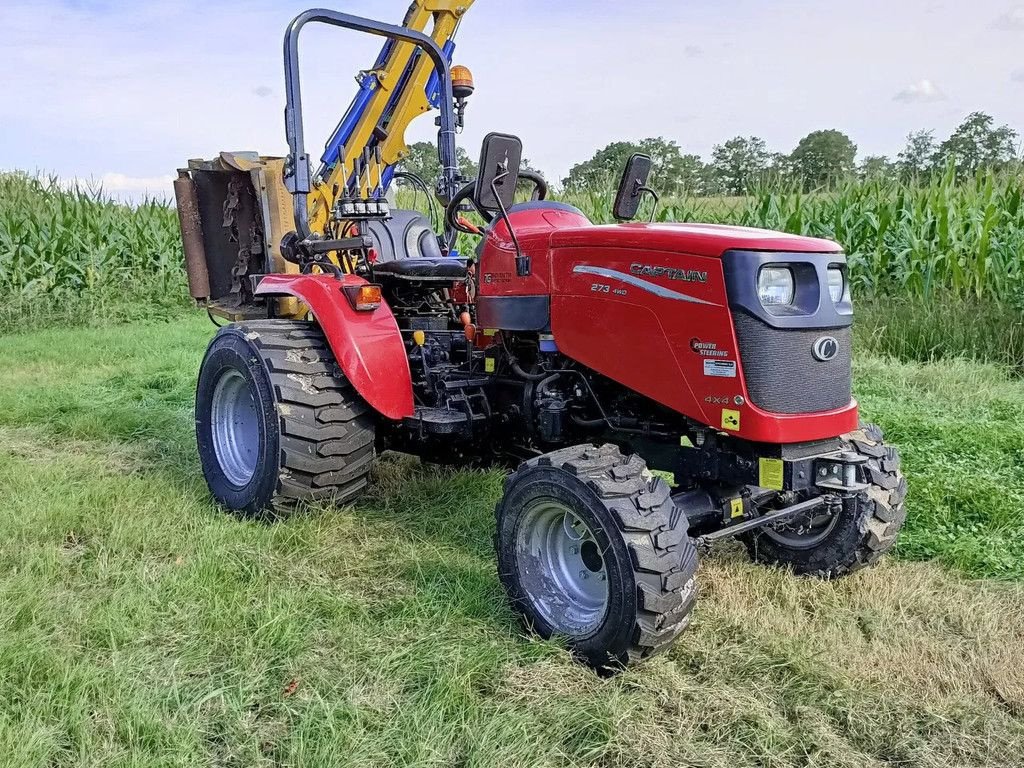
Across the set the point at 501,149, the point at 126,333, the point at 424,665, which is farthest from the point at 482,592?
the point at 126,333

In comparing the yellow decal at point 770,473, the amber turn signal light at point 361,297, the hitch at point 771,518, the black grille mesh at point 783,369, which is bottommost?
the hitch at point 771,518

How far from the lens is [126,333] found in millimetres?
10406

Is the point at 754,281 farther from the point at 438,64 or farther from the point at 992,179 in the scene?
the point at 992,179

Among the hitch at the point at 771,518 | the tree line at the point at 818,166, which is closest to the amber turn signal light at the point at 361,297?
the hitch at the point at 771,518

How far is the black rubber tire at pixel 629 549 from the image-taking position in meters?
2.59

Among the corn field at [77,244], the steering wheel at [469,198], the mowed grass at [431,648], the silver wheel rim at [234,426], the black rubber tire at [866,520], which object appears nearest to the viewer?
the mowed grass at [431,648]

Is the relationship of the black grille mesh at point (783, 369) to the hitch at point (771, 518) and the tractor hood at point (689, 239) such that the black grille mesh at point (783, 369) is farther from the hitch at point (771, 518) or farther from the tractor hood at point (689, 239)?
the hitch at point (771, 518)

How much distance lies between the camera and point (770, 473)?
9.25ft

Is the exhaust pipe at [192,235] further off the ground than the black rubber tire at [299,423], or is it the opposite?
the exhaust pipe at [192,235]

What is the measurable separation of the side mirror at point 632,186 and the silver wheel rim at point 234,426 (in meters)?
1.99

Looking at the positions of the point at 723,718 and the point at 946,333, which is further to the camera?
the point at 946,333

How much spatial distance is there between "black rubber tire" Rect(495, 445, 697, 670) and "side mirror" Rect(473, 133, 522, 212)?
39.4 inches

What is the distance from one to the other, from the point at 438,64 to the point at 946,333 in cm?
507

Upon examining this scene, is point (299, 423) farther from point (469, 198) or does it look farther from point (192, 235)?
point (192, 235)
